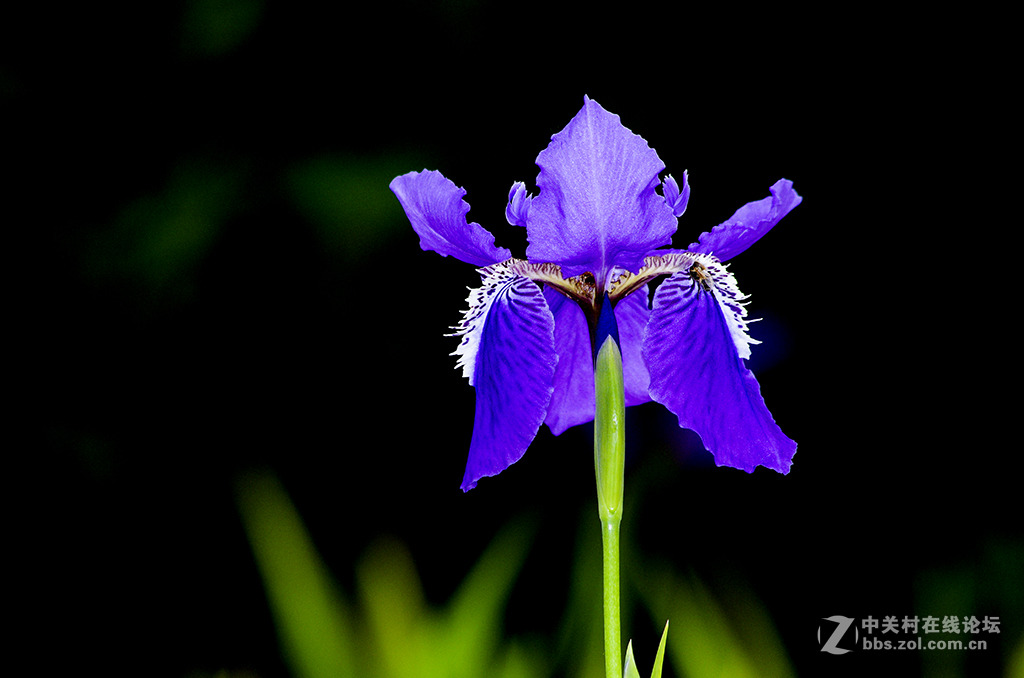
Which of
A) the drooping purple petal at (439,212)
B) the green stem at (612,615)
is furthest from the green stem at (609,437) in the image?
the drooping purple petal at (439,212)

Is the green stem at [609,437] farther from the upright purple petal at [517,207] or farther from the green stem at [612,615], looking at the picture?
the upright purple petal at [517,207]

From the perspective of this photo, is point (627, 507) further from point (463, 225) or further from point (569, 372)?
point (463, 225)

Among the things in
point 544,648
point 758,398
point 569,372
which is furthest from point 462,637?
point 758,398

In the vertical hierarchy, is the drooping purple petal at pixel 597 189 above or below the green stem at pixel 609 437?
above

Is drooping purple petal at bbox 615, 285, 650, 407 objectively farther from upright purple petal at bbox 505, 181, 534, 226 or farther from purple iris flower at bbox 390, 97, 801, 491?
upright purple petal at bbox 505, 181, 534, 226

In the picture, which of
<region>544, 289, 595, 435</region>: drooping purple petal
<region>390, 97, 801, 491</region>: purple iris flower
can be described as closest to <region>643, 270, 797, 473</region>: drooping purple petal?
<region>390, 97, 801, 491</region>: purple iris flower

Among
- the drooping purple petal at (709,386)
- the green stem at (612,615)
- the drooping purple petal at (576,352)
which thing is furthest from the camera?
the drooping purple petal at (576,352)
